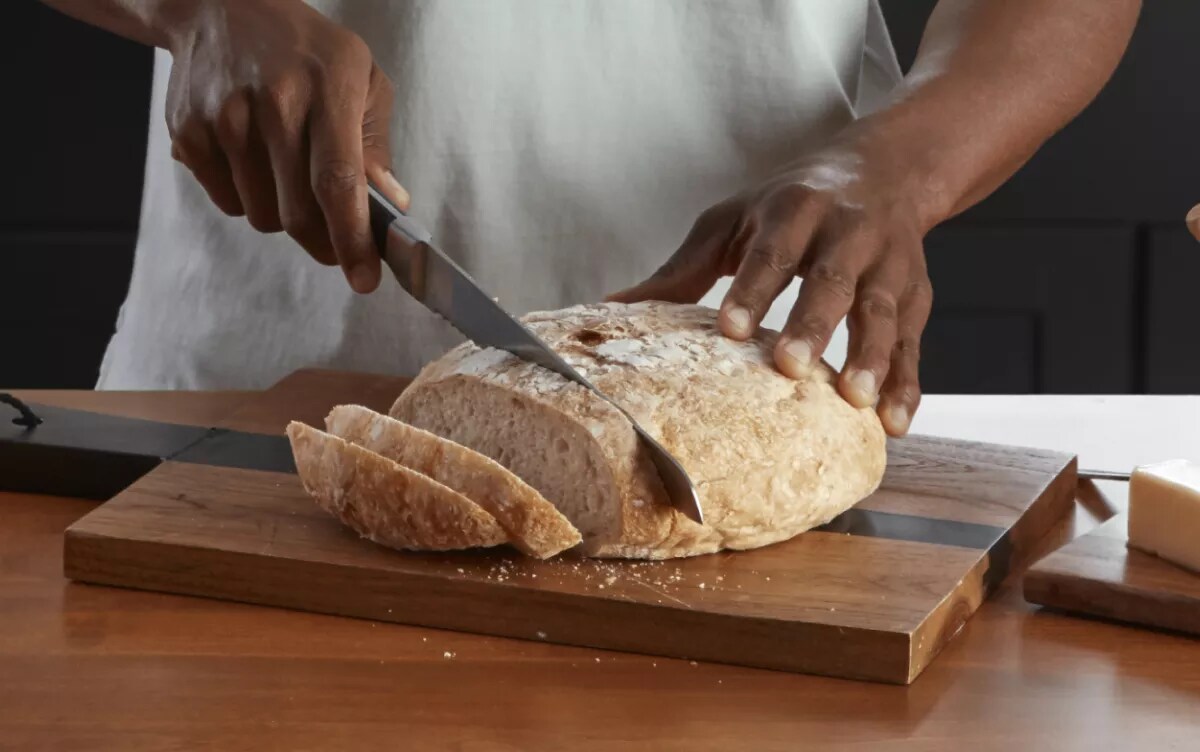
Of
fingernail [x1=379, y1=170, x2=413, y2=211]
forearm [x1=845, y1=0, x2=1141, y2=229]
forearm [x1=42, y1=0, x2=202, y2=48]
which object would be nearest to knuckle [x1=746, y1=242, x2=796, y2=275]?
forearm [x1=845, y1=0, x2=1141, y2=229]

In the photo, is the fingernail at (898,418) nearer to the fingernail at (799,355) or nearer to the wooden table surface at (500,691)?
the fingernail at (799,355)

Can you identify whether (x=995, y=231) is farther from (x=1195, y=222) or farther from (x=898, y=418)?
(x=1195, y=222)

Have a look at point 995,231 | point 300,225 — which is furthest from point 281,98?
point 995,231

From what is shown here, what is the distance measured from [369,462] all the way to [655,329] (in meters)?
0.35

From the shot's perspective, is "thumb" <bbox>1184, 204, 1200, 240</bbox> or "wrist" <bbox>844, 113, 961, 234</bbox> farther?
"wrist" <bbox>844, 113, 961, 234</bbox>

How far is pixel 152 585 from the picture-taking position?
4.54 feet

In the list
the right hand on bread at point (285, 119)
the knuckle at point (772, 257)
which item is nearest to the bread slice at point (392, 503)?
the right hand on bread at point (285, 119)

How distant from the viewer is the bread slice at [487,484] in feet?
4.30

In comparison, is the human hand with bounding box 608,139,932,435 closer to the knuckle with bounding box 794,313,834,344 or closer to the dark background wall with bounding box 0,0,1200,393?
the knuckle with bounding box 794,313,834,344

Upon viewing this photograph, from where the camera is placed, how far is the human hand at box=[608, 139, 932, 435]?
60.2 inches

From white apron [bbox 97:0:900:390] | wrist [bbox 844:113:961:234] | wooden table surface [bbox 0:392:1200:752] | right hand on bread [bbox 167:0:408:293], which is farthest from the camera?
white apron [bbox 97:0:900:390]

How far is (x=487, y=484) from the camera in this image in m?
1.32

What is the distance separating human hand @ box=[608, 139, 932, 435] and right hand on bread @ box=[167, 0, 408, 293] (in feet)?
1.22

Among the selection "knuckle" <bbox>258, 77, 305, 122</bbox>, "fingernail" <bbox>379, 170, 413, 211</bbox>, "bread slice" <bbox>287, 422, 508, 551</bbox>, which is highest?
"knuckle" <bbox>258, 77, 305, 122</bbox>
